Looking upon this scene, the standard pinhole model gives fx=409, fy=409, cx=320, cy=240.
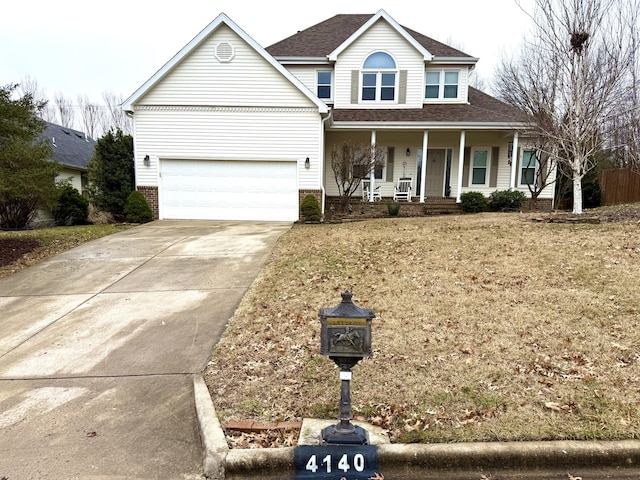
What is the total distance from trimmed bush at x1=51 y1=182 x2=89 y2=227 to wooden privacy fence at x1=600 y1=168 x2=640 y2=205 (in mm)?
22497

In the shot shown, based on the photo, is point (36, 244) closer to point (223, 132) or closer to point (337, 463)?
point (223, 132)

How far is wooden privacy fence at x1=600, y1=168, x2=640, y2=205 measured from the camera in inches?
738

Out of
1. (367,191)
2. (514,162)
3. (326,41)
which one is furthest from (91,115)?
(514,162)

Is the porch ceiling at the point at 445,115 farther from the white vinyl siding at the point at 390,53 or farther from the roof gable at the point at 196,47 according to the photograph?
the roof gable at the point at 196,47

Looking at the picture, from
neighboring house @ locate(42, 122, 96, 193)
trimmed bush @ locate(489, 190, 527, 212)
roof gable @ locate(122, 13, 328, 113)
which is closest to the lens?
roof gable @ locate(122, 13, 328, 113)

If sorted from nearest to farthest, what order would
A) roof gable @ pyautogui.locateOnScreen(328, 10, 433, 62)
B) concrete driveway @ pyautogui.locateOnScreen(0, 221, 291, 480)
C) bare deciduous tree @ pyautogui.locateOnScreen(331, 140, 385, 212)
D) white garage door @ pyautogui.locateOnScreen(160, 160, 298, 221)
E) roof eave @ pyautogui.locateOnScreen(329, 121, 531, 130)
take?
concrete driveway @ pyautogui.locateOnScreen(0, 221, 291, 480), bare deciduous tree @ pyautogui.locateOnScreen(331, 140, 385, 212), white garage door @ pyautogui.locateOnScreen(160, 160, 298, 221), roof eave @ pyautogui.locateOnScreen(329, 121, 531, 130), roof gable @ pyautogui.locateOnScreen(328, 10, 433, 62)

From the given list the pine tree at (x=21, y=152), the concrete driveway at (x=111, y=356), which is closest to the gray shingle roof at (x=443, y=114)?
the concrete driveway at (x=111, y=356)

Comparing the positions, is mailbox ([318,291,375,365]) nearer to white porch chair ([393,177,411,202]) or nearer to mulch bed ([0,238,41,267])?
mulch bed ([0,238,41,267])

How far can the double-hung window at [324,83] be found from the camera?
17.4m

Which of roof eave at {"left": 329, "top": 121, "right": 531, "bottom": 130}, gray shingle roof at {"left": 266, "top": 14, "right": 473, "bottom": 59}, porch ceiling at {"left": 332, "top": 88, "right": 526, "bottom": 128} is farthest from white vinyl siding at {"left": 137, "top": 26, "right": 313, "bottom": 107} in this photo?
gray shingle roof at {"left": 266, "top": 14, "right": 473, "bottom": 59}

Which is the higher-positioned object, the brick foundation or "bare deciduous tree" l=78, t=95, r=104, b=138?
"bare deciduous tree" l=78, t=95, r=104, b=138

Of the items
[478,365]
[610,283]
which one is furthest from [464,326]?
[610,283]

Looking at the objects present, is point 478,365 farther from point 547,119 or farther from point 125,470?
point 547,119

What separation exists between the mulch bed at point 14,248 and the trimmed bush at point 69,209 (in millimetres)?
4095
